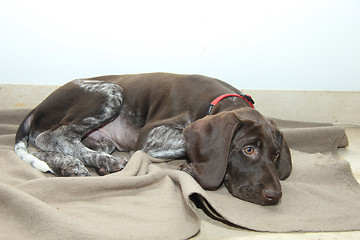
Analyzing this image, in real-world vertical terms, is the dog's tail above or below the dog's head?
below

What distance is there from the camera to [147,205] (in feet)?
7.73

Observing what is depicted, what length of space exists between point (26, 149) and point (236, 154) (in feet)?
6.69

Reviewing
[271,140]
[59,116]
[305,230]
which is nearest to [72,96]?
[59,116]

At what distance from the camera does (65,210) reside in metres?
2.20

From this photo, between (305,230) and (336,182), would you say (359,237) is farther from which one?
(336,182)

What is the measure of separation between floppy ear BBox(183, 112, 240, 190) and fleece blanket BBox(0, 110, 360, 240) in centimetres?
14

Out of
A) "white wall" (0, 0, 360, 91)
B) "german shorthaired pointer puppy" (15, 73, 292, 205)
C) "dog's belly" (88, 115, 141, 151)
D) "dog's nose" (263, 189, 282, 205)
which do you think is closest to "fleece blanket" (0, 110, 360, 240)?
"dog's nose" (263, 189, 282, 205)

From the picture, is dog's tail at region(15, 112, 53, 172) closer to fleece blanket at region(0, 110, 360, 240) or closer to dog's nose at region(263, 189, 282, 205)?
fleece blanket at region(0, 110, 360, 240)

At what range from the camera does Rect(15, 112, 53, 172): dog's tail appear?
3026mm

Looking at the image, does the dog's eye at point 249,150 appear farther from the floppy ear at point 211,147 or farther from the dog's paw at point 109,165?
the dog's paw at point 109,165

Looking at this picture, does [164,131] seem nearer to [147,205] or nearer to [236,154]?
[236,154]

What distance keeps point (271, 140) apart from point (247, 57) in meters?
3.22

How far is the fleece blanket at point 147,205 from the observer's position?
1.99 m

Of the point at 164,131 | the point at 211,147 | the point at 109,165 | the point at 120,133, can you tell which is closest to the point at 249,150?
the point at 211,147
